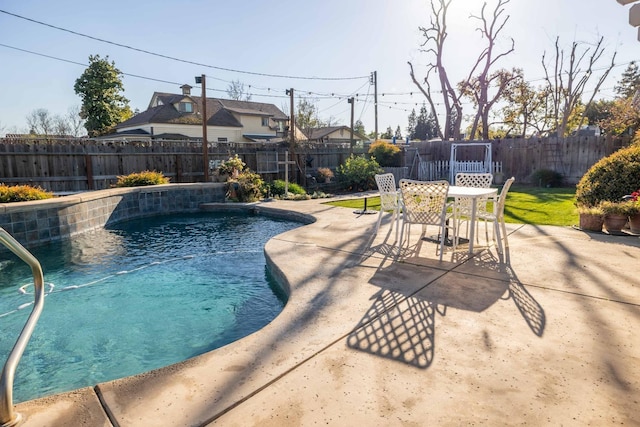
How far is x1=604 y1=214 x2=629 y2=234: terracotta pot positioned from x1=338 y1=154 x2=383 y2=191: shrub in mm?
8511

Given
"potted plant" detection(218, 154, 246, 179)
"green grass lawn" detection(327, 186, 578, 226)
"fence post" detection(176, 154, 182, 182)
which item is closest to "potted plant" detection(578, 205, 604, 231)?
"green grass lawn" detection(327, 186, 578, 226)

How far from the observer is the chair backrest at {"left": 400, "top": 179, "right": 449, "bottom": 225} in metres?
3.84

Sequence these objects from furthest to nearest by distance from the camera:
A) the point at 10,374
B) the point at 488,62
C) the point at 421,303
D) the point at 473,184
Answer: the point at 488,62
the point at 473,184
the point at 421,303
the point at 10,374

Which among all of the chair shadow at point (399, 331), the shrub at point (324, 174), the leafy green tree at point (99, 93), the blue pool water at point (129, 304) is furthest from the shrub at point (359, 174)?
the leafy green tree at point (99, 93)

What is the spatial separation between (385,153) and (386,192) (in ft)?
33.9

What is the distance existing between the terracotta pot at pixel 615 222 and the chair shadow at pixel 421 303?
2.28m

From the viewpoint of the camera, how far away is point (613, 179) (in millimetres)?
5789

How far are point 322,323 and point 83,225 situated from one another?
6140 mm

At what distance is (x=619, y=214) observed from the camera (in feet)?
15.9

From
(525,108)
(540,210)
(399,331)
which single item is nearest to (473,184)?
(540,210)

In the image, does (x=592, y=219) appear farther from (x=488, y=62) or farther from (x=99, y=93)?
(x=99, y=93)

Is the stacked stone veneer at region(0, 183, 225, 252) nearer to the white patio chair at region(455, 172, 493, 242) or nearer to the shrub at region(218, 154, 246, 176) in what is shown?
the shrub at region(218, 154, 246, 176)

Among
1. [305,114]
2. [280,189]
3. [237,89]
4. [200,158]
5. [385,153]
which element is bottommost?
[280,189]

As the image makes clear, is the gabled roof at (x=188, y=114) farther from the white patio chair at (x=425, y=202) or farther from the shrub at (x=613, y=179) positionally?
the white patio chair at (x=425, y=202)
